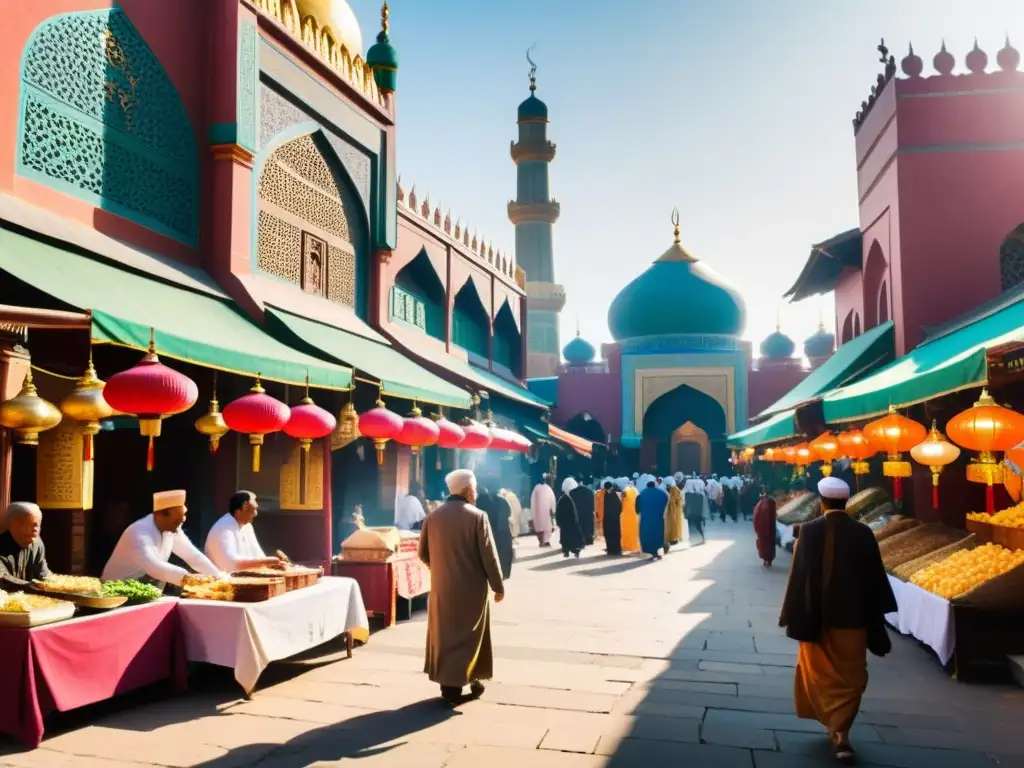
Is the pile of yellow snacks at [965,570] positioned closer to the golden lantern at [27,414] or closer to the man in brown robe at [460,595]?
the man in brown robe at [460,595]

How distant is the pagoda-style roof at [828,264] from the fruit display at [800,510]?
4.29 metres

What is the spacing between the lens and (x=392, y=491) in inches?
471

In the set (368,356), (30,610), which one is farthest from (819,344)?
(30,610)

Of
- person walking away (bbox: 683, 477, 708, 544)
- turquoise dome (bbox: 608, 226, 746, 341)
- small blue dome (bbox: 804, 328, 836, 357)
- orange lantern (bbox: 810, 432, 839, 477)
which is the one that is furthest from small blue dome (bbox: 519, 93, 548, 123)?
orange lantern (bbox: 810, 432, 839, 477)

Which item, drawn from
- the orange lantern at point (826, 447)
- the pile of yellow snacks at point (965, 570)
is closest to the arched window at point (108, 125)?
the pile of yellow snacks at point (965, 570)

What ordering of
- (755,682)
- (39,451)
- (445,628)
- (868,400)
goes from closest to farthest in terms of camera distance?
(445,628), (755,682), (39,451), (868,400)

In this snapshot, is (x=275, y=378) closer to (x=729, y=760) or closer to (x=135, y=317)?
(x=135, y=317)

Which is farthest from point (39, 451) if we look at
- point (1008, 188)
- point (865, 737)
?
point (1008, 188)

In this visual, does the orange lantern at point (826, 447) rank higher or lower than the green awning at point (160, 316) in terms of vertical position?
lower

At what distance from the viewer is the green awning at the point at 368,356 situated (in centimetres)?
890

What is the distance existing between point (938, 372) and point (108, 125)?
289 inches

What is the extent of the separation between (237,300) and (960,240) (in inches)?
376

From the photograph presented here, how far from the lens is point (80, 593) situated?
507cm

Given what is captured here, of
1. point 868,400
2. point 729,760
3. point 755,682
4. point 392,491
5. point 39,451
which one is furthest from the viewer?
point 392,491
